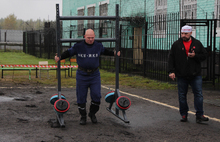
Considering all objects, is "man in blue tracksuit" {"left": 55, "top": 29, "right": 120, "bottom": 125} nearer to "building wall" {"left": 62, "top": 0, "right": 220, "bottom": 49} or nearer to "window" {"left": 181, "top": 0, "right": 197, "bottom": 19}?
"building wall" {"left": 62, "top": 0, "right": 220, "bottom": 49}

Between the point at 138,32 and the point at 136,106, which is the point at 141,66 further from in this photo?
the point at 136,106

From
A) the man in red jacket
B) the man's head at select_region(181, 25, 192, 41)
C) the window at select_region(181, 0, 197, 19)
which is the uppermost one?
the window at select_region(181, 0, 197, 19)

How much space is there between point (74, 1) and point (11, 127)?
26.2 m

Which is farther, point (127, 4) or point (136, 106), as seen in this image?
point (127, 4)

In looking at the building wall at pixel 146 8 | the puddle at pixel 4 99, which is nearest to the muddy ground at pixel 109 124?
the puddle at pixel 4 99

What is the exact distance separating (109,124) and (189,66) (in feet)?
6.38

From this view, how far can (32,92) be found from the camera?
10008 millimetres

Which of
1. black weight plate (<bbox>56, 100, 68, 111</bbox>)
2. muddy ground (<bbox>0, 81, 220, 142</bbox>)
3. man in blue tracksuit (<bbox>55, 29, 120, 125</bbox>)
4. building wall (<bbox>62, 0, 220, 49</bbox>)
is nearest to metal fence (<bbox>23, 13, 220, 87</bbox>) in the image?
building wall (<bbox>62, 0, 220, 49</bbox>)

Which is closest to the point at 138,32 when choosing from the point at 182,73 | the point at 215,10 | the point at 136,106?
the point at 215,10

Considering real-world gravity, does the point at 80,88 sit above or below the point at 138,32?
below

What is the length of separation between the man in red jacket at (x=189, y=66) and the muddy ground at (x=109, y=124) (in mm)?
319

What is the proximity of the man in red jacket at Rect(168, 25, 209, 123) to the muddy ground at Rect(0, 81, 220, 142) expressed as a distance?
319mm

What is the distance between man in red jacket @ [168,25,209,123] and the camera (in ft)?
20.7

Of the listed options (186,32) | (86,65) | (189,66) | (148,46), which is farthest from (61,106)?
(148,46)
